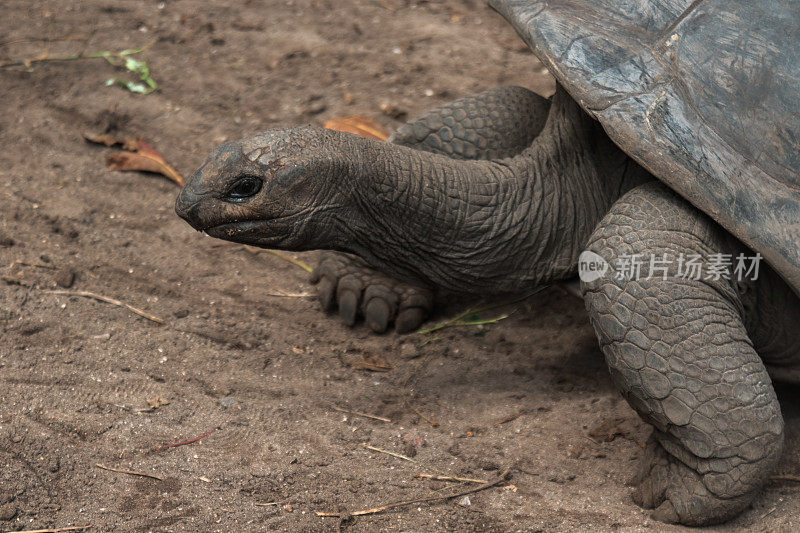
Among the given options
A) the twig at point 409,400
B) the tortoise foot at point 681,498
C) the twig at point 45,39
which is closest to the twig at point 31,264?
the twig at point 409,400

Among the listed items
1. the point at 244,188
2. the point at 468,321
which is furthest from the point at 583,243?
the point at 244,188

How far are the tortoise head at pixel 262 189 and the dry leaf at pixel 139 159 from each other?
1922 millimetres

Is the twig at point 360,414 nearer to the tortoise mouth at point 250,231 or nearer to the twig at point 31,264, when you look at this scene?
the tortoise mouth at point 250,231

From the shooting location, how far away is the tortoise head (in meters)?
3.02

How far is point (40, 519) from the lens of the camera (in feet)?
8.77

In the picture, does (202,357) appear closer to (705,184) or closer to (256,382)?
(256,382)

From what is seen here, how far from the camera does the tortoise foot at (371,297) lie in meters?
4.08

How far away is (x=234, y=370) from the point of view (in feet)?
12.0

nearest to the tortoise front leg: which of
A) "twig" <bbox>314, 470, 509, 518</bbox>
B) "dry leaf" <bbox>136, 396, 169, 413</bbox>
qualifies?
"twig" <bbox>314, 470, 509, 518</bbox>

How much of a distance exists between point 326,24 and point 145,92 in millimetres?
1586

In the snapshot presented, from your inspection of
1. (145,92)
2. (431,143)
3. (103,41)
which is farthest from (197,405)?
(103,41)

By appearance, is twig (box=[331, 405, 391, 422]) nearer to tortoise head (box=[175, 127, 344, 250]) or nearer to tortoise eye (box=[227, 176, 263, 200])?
tortoise head (box=[175, 127, 344, 250])

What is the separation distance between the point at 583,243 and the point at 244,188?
1.50 metres

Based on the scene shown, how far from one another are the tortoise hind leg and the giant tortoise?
46cm
